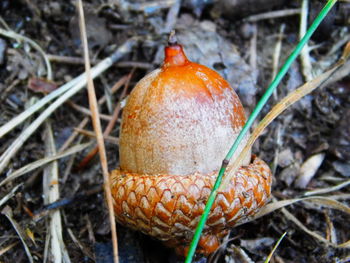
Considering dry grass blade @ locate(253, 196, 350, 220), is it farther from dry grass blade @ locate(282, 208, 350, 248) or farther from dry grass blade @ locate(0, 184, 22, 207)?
dry grass blade @ locate(0, 184, 22, 207)

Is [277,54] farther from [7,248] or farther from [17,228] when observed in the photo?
[7,248]

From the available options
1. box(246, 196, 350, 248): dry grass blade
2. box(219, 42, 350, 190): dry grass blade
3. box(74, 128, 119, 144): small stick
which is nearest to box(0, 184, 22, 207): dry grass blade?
box(74, 128, 119, 144): small stick

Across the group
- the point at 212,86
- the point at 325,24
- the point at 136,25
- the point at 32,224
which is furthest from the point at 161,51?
the point at 32,224

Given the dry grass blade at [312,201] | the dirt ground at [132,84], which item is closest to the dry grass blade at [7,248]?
the dirt ground at [132,84]

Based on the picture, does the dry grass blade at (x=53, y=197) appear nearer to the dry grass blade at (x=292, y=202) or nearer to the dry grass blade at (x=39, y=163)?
the dry grass blade at (x=39, y=163)

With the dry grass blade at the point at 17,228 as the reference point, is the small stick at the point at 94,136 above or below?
above

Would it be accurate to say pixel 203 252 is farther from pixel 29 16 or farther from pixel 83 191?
pixel 29 16

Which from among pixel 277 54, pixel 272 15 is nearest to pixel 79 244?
pixel 277 54
